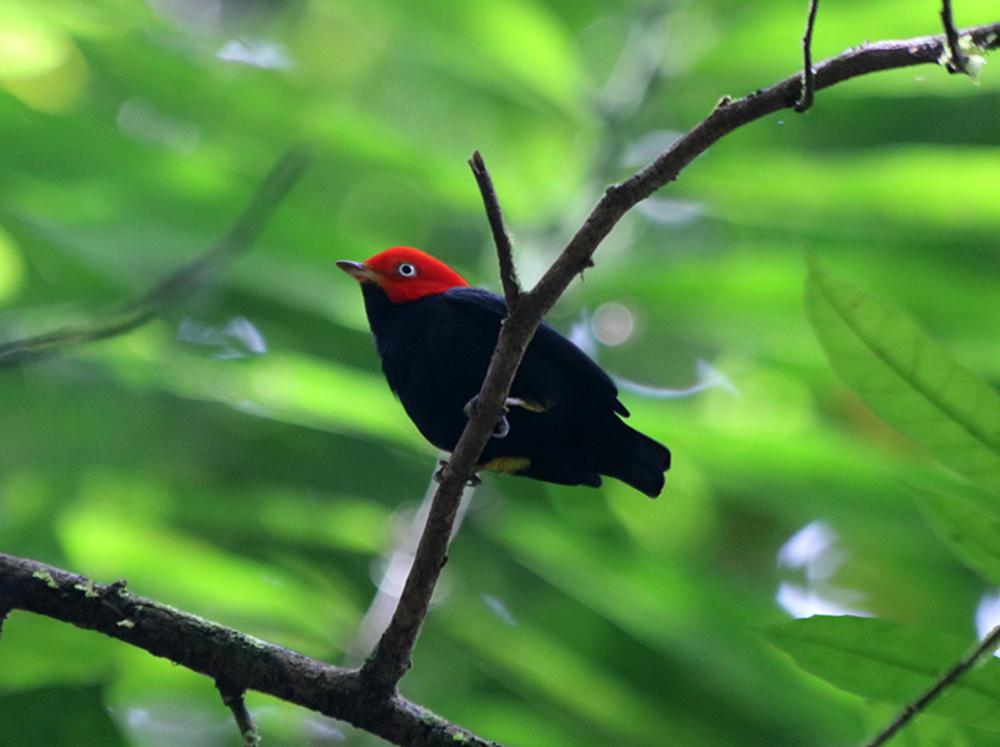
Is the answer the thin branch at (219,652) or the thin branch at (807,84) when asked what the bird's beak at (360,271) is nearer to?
the thin branch at (219,652)

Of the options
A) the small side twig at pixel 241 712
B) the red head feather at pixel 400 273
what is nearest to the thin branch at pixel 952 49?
the small side twig at pixel 241 712

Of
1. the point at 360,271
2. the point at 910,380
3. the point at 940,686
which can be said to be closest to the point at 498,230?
the point at 910,380

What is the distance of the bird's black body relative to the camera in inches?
151

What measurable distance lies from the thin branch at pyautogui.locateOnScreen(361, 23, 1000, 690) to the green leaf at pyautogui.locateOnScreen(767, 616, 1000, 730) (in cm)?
79

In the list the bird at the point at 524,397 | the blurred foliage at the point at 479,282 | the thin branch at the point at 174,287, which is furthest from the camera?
the blurred foliage at the point at 479,282

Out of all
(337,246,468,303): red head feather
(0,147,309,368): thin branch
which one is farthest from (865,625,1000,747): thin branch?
(337,246,468,303): red head feather

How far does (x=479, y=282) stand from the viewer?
5012mm

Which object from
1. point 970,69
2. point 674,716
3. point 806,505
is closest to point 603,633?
point 674,716

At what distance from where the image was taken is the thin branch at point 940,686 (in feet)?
6.22

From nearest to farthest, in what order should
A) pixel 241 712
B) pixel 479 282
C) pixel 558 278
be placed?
pixel 558 278, pixel 241 712, pixel 479 282

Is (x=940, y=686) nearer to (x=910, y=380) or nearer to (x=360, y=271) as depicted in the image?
(x=910, y=380)

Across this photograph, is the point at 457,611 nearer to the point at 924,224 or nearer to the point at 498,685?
the point at 498,685

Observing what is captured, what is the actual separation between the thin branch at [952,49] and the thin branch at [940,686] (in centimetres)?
86

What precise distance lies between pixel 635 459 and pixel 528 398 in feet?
1.25
